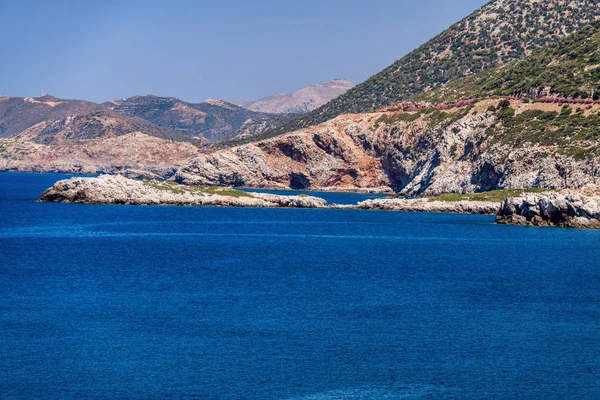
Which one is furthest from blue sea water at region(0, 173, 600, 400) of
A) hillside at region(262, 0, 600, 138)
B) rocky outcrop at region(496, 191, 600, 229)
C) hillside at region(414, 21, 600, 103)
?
hillside at region(262, 0, 600, 138)

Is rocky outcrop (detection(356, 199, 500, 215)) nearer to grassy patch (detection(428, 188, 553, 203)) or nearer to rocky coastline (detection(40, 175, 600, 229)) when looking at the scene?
rocky coastline (detection(40, 175, 600, 229))

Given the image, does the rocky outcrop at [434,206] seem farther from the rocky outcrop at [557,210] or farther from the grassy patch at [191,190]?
the grassy patch at [191,190]

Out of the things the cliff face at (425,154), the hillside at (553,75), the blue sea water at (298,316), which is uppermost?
the hillside at (553,75)

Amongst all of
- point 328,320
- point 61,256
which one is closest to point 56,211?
point 61,256

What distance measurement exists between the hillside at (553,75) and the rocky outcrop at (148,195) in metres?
37.1

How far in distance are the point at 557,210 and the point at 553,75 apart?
165 ft

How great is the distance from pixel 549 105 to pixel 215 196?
46317 millimetres

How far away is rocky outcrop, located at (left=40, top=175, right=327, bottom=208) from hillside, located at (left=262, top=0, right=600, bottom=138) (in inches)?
3056

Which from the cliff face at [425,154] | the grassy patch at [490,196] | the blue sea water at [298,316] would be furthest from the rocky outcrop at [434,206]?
the blue sea water at [298,316]

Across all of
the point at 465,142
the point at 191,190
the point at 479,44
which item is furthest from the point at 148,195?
the point at 479,44

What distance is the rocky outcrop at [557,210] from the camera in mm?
77438

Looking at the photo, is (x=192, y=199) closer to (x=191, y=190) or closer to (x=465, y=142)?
(x=191, y=190)

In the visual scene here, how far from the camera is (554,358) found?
31172 millimetres

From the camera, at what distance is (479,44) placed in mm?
179375
